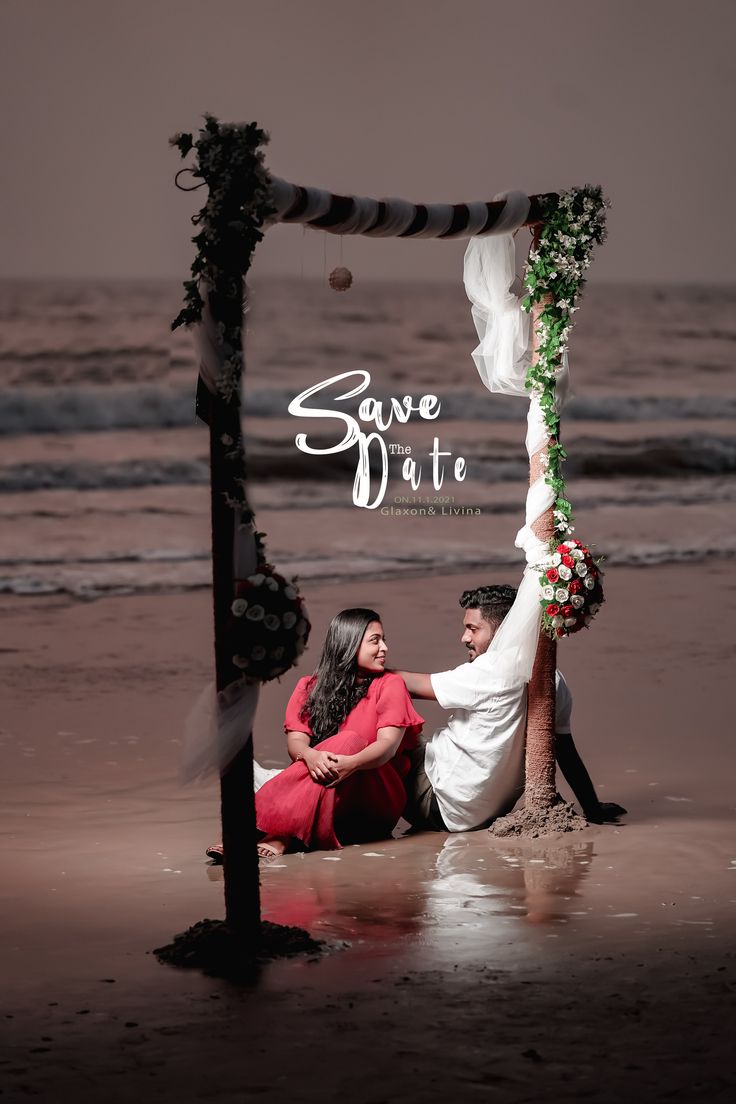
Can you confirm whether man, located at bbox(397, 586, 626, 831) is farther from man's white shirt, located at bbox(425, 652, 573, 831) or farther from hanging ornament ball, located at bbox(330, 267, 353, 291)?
hanging ornament ball, located at bbox(330, 267, 353, 291)

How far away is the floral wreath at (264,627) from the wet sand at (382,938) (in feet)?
2.86

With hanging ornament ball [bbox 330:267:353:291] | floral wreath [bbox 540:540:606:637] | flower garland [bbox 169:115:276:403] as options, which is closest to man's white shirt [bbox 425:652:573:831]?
floral wreath [bbox 540:540:606:637]

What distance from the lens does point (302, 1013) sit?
165 inches

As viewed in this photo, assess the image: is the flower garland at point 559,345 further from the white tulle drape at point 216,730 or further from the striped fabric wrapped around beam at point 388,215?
the white tulle drape at point 216,730

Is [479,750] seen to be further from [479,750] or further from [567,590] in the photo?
[567,590]

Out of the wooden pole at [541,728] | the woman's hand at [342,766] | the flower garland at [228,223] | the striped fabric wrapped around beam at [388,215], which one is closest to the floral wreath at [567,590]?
the wooden pole at [541,728]

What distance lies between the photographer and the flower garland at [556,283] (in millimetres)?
6359

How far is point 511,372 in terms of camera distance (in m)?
6.50

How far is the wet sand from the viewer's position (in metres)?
3.79

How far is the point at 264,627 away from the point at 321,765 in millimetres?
1522

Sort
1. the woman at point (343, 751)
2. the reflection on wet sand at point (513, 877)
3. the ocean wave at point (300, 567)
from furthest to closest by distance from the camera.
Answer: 1. the ocean wave at point (300, 567)
2. the woman at point (343, 751)
3. the reflection on wet sand at point (513, 877)

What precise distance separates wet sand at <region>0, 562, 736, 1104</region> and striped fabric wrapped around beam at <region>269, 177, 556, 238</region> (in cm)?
225

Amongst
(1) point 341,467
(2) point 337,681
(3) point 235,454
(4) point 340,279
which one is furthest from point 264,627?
(1) point 341,467

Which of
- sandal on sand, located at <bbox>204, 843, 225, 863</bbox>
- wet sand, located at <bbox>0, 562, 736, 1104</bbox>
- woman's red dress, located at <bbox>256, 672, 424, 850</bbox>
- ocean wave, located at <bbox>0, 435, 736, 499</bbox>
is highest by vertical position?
ocean wave, located at <bbox>0, 435, 736, 499</bbox>
